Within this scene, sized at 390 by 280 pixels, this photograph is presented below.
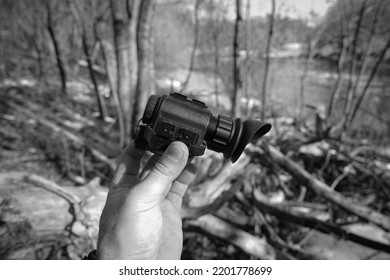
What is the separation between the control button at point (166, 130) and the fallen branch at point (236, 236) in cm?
156

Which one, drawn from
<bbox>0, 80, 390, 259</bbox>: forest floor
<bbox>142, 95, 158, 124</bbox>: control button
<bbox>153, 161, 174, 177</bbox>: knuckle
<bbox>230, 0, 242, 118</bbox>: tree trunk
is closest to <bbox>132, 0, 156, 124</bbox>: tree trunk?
<bbox>0, 80, 390, 259</bbox>: forest floor

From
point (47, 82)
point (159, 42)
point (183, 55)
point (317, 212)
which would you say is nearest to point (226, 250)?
point (317, 212)

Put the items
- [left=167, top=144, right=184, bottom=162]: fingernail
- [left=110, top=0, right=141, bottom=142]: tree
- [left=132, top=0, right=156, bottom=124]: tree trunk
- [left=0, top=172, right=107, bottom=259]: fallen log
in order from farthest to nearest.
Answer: [left=110, top=0, right=141, bottom=142]: tree
[left=132, top=0, right=156, bottom=124]: tree trunk
[left=0, top=172, right=107, bottom=259]: fallen log
[left=167, top=144, right=184, bottom=162]: fingernail

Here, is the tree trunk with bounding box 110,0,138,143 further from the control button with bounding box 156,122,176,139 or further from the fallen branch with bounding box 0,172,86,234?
the control button with bounding box 156,122,176,139

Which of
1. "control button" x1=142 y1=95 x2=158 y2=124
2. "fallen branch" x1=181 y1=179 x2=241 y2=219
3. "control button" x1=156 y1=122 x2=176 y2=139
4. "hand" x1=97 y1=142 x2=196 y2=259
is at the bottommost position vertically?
"fallen branch" x1=181 y1=179 x2=241 y2=219

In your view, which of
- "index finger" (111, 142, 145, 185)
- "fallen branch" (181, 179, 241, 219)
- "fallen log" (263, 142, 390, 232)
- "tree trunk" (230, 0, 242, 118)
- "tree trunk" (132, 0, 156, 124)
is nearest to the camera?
"index finger" (111, 142, 145, 185)

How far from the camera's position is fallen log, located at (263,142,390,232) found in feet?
8.88

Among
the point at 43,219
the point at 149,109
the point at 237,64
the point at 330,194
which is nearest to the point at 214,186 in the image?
the point at 330,194

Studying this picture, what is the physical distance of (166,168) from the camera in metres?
1.39

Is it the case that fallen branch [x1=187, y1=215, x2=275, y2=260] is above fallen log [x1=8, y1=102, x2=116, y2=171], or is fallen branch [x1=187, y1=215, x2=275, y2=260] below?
above

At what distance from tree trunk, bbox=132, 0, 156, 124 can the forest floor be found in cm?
131

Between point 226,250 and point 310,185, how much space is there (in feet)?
3.93

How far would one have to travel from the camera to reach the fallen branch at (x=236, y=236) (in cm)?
258
